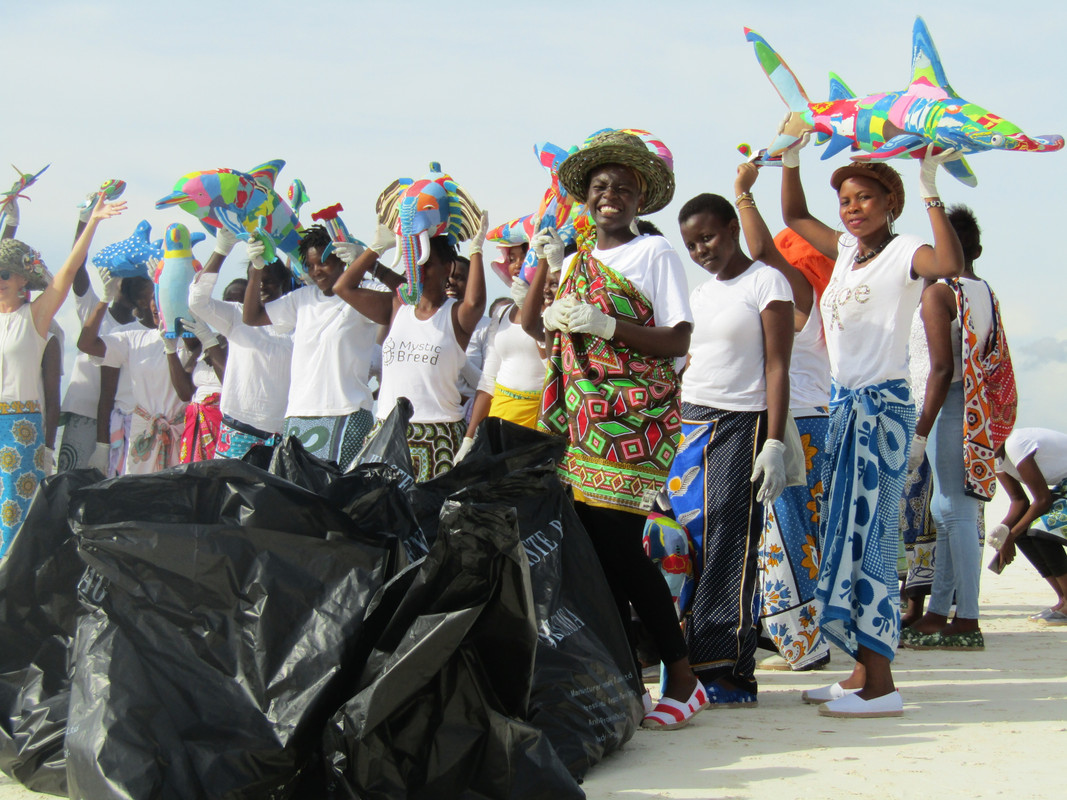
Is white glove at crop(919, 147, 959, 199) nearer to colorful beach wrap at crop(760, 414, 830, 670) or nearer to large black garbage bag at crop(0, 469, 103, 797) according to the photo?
colorful beach wrap at crop(760, 414, 830, 670)

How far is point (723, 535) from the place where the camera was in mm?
3787

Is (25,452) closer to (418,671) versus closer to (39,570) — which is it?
(39,570)

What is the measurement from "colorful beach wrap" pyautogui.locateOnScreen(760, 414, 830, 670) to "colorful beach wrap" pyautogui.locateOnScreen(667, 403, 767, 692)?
244 mm

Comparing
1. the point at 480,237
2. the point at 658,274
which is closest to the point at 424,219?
the point at 480,237

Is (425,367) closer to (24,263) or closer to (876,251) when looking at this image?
(876,251)

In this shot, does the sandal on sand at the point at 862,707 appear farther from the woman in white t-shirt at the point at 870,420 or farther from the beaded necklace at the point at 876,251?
the beaded necklace at the point at 876,251

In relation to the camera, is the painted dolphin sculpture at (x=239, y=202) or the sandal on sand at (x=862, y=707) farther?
the painted dolphin sculpture at (x=239, y=202)

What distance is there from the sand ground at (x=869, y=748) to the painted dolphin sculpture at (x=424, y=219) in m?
2.50

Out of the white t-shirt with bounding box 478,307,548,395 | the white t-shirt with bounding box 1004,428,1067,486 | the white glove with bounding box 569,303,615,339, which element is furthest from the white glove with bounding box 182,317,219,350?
the white t-shirt with bounding box 1004,428,1067,486

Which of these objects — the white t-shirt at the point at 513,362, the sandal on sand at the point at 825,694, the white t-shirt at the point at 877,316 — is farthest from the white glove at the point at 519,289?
the sandal on sand at the point at 825,694

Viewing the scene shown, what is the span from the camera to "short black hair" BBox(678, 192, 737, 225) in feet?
13.2

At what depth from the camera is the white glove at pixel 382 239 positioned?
548cm

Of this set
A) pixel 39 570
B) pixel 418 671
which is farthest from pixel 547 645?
pixel 39 570

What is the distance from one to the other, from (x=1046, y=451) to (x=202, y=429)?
5.03 meters
